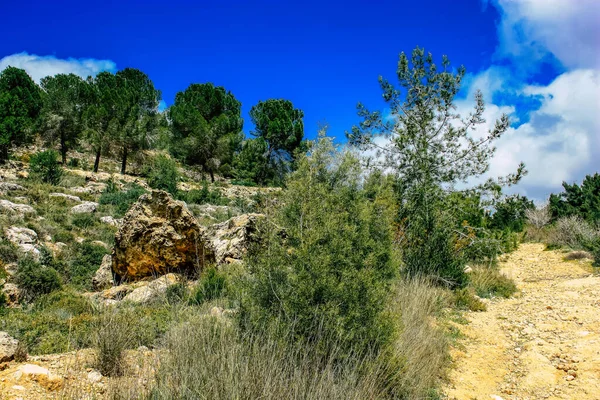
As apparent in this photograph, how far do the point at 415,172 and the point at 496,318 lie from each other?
403 centimetres

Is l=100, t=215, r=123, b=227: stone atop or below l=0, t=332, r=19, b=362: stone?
atop

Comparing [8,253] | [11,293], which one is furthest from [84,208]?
[11,293]

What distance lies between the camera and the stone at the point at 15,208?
14.3 meters

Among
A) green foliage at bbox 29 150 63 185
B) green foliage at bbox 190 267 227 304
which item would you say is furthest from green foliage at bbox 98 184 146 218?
green foliage at bbox 190 267 227 304

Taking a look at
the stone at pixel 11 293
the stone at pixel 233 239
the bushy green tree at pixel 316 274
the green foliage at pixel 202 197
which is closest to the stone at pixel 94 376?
the bushy green tree at pixel 316 274

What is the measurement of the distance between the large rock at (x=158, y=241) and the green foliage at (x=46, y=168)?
16648 millimetres

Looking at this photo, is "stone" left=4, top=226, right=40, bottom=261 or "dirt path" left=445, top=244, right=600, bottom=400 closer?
"dirt path" left=445, top=244, right=600, bottom=400

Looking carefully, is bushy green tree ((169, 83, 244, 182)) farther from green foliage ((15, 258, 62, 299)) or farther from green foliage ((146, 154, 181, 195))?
green foliage ((15, 258, 62, 299))

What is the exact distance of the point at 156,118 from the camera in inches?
1781

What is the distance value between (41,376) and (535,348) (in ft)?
21.6

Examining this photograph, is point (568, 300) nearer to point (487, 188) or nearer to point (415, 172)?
point (487, 188)

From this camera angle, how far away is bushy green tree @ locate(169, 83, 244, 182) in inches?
1486

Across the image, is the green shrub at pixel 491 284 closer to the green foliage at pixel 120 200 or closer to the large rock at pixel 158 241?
the large rock at pixel 158 241

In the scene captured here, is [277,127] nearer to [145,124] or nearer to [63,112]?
[145,124]
